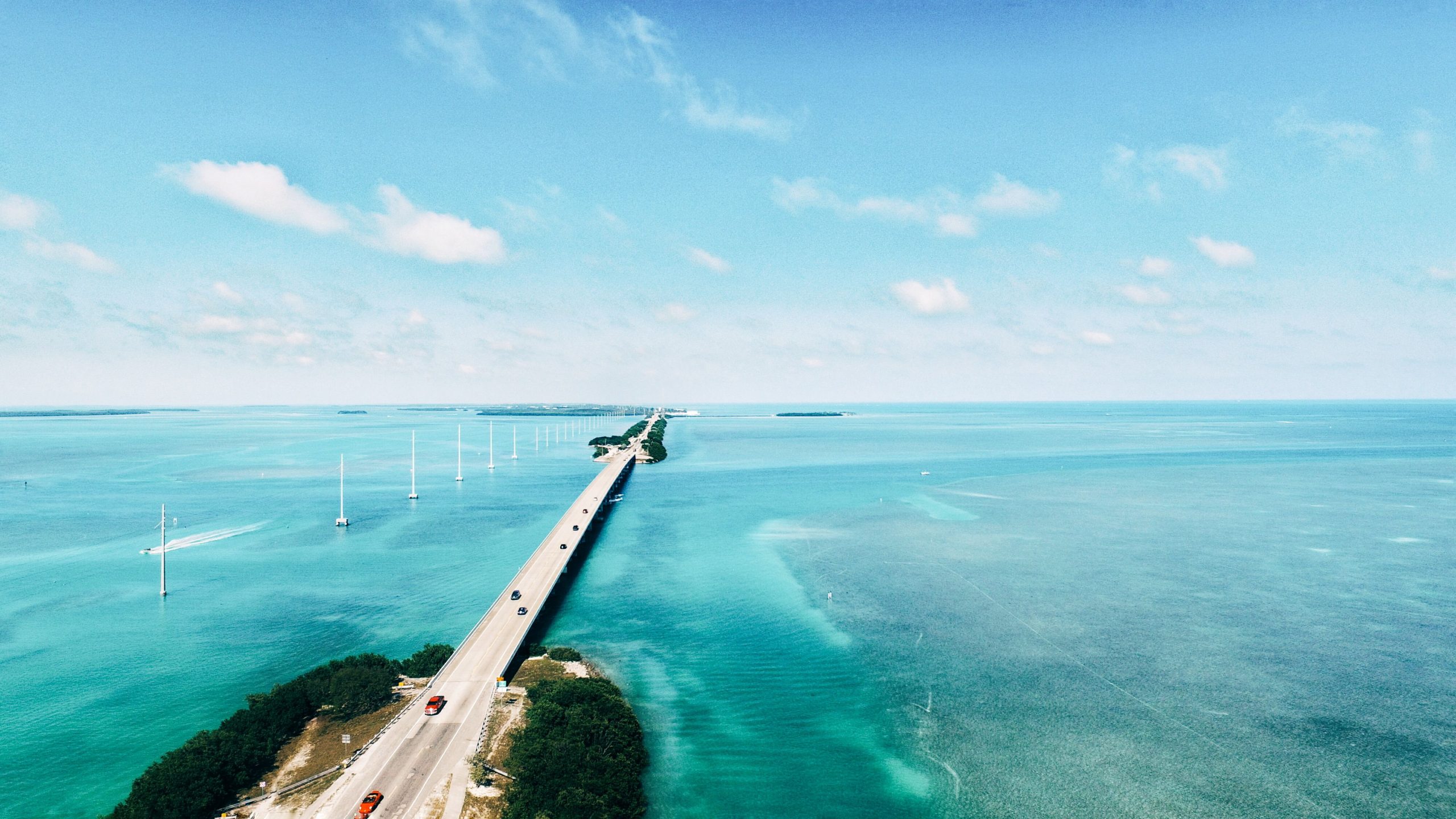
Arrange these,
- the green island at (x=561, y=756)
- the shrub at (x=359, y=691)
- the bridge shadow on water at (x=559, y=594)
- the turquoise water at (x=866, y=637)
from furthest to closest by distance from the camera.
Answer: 1. the bridge shadow on water at (x=559, y=594)
2. the shrub at (x=359, y=691)
3. the turquoise water at (x=866, y=637)
4. the green island at (x=561, y=756)

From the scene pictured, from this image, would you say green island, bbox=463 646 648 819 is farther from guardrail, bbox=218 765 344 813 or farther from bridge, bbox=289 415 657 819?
guardrail, bbox=218 765 344 813

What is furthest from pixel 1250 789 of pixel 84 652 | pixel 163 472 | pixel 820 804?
pixel 163 472

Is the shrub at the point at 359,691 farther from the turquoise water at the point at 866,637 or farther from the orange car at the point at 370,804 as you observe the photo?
the orange car at the point at 370,804

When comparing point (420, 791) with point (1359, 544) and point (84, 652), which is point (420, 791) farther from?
point (1359, 544)

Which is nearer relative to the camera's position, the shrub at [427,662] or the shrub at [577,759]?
the shrub at [577,759]

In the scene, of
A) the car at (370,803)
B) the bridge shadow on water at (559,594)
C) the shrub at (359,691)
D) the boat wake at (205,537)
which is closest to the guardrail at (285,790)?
the car at (370,803)

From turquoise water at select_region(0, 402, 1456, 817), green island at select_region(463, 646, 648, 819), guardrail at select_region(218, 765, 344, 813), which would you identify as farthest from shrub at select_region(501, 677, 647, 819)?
guardrail at select_region(218, 765, 344, 813)
